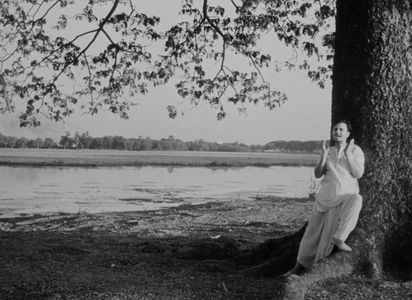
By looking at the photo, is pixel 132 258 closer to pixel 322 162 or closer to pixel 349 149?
pixel 322 162

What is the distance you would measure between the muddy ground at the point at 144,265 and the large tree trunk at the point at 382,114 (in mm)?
742

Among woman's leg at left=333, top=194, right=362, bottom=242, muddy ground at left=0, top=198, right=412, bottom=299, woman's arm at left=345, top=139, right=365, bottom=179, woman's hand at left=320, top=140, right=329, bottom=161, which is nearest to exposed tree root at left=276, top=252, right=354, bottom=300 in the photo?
muddy ground at left=0, top=198, right=412, bottom=299

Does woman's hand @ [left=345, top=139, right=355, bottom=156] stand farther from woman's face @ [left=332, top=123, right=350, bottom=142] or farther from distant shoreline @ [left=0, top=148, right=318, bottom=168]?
distant shoreline @ [left=0, top=148, right=318, bottom=168]

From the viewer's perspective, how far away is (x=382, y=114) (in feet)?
24.7

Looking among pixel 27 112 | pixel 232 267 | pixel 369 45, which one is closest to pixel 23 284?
pixel 232 267

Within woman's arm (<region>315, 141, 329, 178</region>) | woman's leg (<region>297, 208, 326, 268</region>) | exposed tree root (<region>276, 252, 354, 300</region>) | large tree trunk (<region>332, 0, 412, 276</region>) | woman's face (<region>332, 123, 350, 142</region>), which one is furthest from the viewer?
large tree trunk (<region>332, 0, 412, 276</region>)

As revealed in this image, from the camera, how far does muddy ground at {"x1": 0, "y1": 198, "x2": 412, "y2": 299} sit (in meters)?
6.66

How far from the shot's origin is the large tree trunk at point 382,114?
7.40 m

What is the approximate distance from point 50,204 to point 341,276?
17878 mm

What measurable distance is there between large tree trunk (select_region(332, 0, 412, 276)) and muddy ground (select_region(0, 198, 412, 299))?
74 centimetres

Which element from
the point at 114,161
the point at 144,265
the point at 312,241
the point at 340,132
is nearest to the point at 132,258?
the point at 144,265

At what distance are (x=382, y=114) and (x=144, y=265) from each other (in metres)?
4.00

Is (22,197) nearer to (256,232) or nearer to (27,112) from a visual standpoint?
(27,112)

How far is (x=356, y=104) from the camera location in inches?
300
